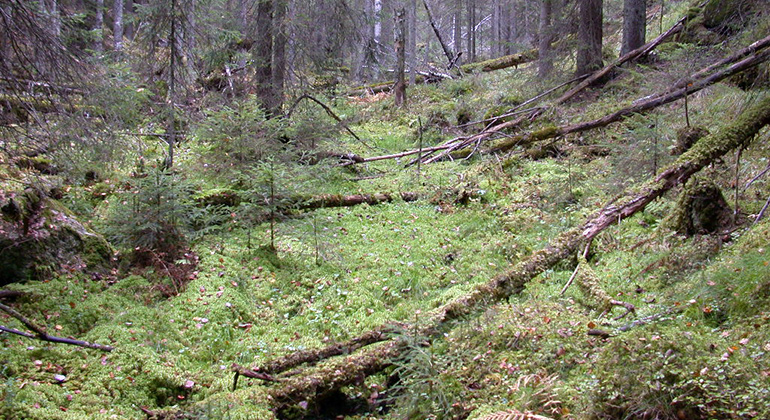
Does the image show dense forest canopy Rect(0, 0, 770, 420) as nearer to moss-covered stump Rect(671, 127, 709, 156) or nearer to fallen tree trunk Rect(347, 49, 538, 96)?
moss-covered stump Rect(671, 127, 709, 156)

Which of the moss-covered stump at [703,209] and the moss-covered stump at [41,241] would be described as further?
the moss-covered stump at [41,241]

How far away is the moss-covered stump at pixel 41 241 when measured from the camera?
5066mm

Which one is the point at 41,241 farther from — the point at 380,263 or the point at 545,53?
the point at 545,53

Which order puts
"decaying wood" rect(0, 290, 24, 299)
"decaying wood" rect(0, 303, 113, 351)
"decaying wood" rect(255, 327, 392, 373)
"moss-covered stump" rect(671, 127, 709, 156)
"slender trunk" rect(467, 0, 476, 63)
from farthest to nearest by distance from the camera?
"slender trunk" rect(467, 0, 476, 63), "moss-covered stump" rect(671, 127, 709, 156), "decaying wood" rect(0, 290, 24, 299), "decaying wood" rect(255, 327, 392, 373), "decaying wood" rect(0, 303, 113, 351)

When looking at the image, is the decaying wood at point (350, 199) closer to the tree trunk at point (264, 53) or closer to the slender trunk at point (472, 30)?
the tree trunk at point (264, 53)

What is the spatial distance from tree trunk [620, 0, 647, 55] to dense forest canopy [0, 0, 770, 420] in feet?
4.21

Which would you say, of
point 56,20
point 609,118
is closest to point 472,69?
point 609,118

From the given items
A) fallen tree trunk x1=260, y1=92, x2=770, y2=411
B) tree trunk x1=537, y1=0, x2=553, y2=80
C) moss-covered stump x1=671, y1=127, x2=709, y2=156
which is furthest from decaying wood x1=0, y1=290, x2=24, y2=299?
tree trunk x1=537, y1=0, x2=553, y2=80

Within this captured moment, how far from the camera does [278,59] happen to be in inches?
437

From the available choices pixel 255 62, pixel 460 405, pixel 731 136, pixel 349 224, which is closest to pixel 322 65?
pixel 255 62

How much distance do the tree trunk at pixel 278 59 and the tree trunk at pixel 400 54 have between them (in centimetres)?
638

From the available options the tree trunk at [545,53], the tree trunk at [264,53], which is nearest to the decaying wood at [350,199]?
the tree trunk at [264,53]

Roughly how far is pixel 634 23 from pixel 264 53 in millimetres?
9582

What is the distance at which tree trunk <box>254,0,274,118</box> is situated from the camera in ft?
35.8
